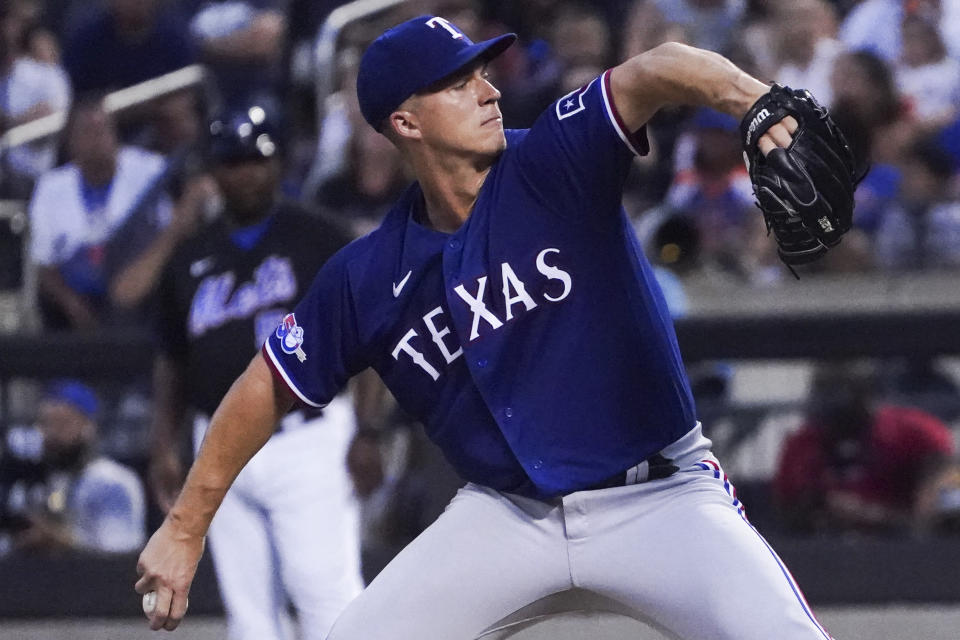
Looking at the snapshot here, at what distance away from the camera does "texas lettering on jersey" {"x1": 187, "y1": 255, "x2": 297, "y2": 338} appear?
485 cm

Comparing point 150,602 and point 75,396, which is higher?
point 150,602

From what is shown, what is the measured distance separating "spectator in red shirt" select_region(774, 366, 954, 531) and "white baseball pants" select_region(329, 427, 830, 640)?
2.96m

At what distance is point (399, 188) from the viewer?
7.28 metres

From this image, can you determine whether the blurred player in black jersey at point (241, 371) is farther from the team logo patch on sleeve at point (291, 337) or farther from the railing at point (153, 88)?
the railing at point (153, 88)

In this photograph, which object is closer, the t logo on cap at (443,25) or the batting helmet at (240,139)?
the t logo on cap at (443,25)

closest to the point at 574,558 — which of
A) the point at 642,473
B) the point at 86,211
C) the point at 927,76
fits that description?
the point at 642,473

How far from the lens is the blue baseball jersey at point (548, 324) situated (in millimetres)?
3109

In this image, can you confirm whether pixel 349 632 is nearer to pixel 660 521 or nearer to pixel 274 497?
pixel 660 521

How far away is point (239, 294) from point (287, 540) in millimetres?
821

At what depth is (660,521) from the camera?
307cm

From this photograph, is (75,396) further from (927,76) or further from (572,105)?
(927,76)

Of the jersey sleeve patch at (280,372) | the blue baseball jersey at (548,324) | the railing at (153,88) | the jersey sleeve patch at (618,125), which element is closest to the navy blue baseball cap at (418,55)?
the blue baseball jersey at (548,324)

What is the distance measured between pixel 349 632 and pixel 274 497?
170cm

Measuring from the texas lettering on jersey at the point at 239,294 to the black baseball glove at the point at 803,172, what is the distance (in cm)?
243
